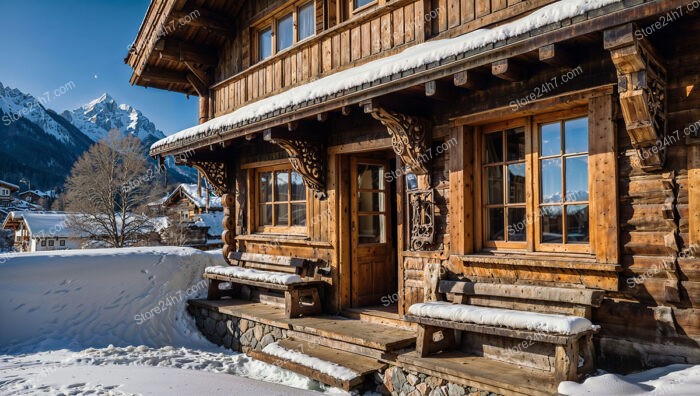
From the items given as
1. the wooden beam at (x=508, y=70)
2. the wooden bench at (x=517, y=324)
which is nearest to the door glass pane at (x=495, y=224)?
the wooden bench at (x=517, y=324)

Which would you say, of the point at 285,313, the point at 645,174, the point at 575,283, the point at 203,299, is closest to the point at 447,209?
the point at 575,283

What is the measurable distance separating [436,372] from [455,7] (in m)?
4.00

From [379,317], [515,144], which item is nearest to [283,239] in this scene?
[379,317]

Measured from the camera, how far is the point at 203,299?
30.3 feet

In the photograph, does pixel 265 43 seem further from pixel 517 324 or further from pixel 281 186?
pixel 517 324

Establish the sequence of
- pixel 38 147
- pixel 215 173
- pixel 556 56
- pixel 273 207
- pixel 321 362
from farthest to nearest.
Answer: pixel 38 147
pixel 215 173
pixel 273 207
pixel 321 362
pixel 556 56

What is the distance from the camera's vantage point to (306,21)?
805 cm

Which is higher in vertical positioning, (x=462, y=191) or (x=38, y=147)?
(x=38, y=147)

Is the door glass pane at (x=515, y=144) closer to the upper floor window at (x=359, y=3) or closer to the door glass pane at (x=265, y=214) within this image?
the upper floor window at (x=359, y=3)

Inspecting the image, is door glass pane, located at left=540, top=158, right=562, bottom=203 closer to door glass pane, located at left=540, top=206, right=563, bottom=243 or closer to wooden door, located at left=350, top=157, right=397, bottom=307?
door glass pane, located at left=540, top=206, right=563, bottom=243

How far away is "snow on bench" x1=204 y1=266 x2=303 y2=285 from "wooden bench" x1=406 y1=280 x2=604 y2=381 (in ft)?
7.89

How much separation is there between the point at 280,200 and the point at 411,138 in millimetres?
3553

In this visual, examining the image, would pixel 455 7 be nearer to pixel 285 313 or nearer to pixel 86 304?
pixel 285 313

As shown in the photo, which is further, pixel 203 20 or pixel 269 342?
pixel 203 20
